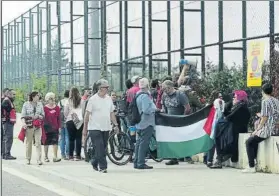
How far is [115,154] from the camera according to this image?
1797 centimetres

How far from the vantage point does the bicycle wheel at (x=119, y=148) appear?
17922 millimetres

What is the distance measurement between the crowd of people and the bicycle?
0.27 meters

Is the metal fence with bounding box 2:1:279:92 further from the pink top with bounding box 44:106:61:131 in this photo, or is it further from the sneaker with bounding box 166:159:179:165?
the pink top with bounding box 44:106:61:131

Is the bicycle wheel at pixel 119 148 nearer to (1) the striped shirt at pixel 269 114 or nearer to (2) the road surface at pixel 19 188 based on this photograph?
(2) the road surface at pixel 19 188

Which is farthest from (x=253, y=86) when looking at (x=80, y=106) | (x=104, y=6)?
(x=104, y=6)

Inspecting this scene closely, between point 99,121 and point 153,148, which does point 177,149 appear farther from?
point 99,121

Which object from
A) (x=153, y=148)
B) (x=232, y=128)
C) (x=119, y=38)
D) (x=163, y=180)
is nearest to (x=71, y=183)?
(x=163, y=180)

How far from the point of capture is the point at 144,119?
16.7m

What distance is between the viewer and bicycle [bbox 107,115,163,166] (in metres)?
17.9

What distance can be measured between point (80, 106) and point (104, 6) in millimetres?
7289

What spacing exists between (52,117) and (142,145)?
3.80 meters

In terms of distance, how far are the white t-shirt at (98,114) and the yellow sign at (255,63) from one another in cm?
291

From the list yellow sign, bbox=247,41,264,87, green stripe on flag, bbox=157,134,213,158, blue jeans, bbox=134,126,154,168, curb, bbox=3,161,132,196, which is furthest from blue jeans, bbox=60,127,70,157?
yellow sign, bbox=247,41,264,87

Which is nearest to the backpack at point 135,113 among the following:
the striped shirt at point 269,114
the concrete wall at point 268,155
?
the concrete wall at point 268,155
